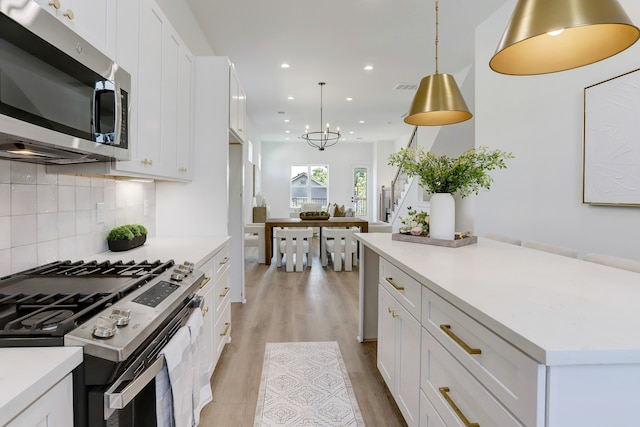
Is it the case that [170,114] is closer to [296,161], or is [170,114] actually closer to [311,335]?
[311,335]

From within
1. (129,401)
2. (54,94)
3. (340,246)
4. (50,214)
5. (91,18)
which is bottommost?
(340,246)

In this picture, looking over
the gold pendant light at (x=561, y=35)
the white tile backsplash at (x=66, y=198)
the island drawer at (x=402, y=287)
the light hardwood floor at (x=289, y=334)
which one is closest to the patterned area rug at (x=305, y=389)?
the light hardwood floor at (x=289, y=334)

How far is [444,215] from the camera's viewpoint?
2.20 metres

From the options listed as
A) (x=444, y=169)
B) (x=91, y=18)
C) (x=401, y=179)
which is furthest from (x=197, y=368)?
(x=401, y=179)

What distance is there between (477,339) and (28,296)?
1.37 meters

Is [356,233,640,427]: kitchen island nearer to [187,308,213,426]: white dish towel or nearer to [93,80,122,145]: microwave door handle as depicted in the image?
[187,308,213,426]: white dish towel

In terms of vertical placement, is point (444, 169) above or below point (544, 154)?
below

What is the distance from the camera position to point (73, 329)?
0.88 meters

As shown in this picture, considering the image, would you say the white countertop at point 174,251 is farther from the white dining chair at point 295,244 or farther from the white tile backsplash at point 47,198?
the white dining chair at point 295,244

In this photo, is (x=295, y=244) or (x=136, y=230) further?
(x=295, y=244)

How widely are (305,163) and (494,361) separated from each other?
37.0 feet

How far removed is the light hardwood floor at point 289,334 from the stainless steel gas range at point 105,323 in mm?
944

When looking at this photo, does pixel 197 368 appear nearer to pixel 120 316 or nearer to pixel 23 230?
pixel 120 316

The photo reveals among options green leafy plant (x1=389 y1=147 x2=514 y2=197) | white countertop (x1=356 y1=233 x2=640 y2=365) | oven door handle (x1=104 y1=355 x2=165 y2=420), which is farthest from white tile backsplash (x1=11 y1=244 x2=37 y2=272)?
green leafy plant (x1=389 y1=147 x2=514 y2=197)
